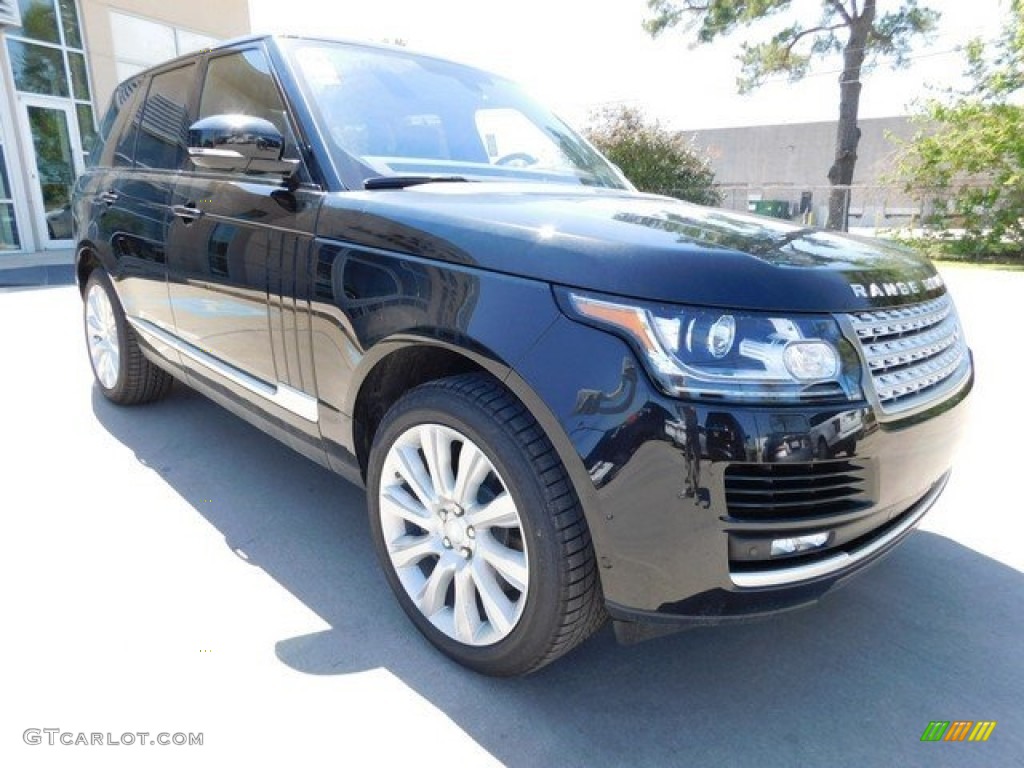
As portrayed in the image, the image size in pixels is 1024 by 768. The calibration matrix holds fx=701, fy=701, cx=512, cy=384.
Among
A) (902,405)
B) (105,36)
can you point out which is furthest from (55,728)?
(105,36)

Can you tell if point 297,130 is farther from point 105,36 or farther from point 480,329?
point 105,36

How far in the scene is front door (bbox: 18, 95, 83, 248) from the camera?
12.3m

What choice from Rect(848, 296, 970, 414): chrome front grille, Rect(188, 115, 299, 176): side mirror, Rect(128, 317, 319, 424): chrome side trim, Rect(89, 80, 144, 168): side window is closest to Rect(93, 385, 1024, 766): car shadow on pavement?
Rect(128, 317, 319, 424): chrome side trim

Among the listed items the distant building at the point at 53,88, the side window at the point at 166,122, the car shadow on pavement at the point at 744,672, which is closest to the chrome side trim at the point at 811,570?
the car shadow on pavement at the point at 744,672

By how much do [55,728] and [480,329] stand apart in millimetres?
1520

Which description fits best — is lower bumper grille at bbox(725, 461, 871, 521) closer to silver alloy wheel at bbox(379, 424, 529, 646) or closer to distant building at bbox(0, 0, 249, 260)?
silver alloy wheel at bbox(379, 424, 529, 646)

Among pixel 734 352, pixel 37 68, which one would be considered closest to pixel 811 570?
pixel 734 352

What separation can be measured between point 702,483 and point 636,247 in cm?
56

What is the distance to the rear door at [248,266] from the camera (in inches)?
92.7

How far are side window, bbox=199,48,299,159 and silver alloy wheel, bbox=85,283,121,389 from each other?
152cm

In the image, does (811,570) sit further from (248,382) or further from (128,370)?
(128,370)

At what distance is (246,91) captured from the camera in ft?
9.13

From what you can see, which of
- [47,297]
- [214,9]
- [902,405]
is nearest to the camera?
[902,405]

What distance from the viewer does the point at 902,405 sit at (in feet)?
5.57
